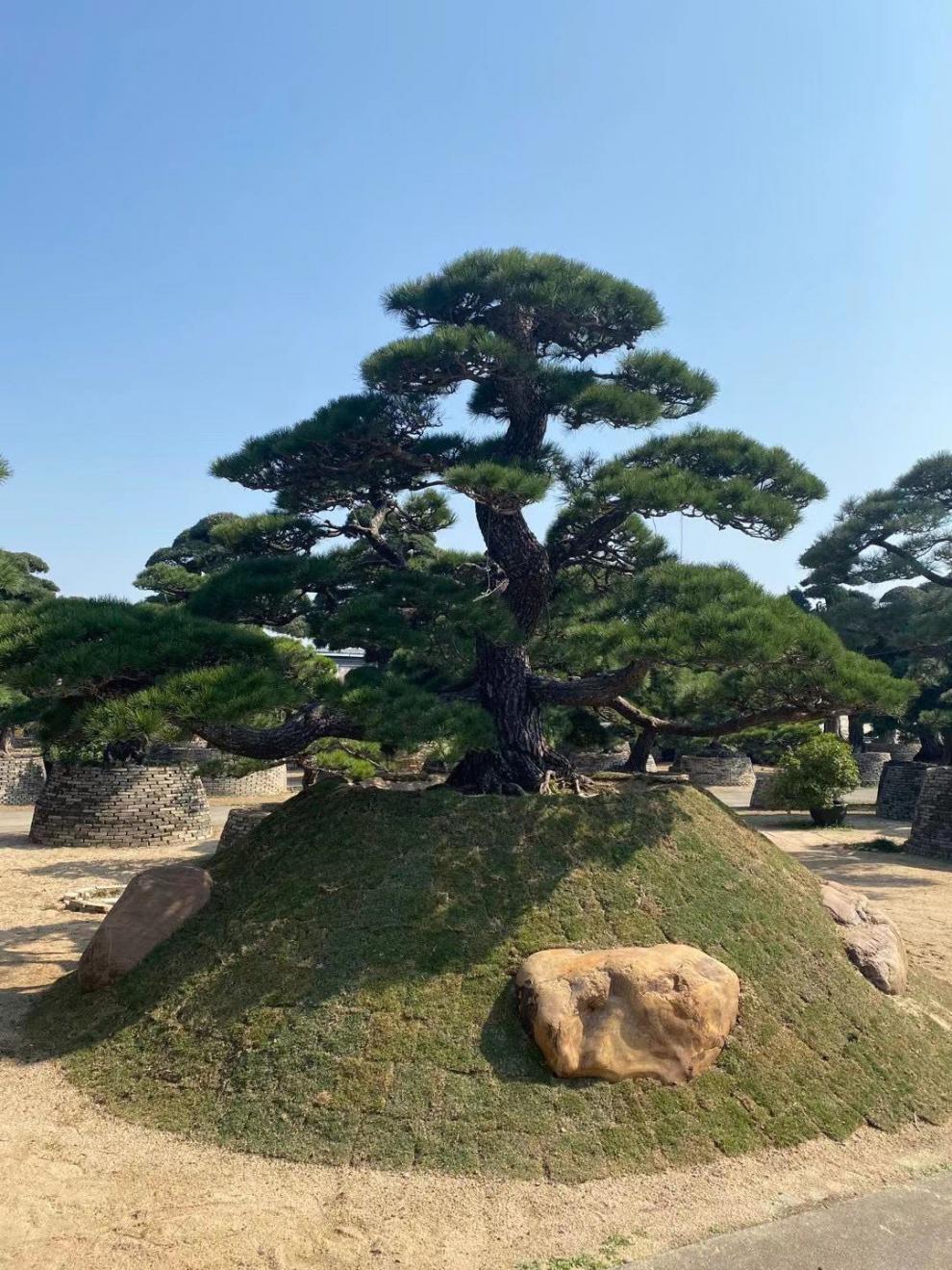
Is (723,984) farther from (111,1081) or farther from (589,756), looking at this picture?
(589,756)

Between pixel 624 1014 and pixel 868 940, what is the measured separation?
2776 millimetres

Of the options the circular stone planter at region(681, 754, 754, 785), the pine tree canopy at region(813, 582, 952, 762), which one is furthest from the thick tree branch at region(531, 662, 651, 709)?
the circular stone planter at region(681, 754, 754, 785)

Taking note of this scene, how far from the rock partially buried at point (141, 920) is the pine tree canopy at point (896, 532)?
15.0 m

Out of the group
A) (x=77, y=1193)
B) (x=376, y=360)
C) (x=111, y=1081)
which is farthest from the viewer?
(x=376, y=360)

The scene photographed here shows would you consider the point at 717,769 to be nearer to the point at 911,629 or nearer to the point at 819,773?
the point at 819,773

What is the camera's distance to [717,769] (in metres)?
29.3

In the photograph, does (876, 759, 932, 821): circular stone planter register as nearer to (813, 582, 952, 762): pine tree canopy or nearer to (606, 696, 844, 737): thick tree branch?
(813, 582, 952, 762): pine tree canopy

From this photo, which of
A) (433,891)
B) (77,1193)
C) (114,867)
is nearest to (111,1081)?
(77,1193)

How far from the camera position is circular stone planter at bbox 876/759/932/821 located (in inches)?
824

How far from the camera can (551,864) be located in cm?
596

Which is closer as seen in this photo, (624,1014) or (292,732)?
(624,1014)

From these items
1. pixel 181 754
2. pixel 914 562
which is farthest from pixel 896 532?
pixel 181 754

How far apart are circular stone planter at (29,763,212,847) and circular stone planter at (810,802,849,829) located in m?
12.5

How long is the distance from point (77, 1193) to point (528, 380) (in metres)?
5.73
